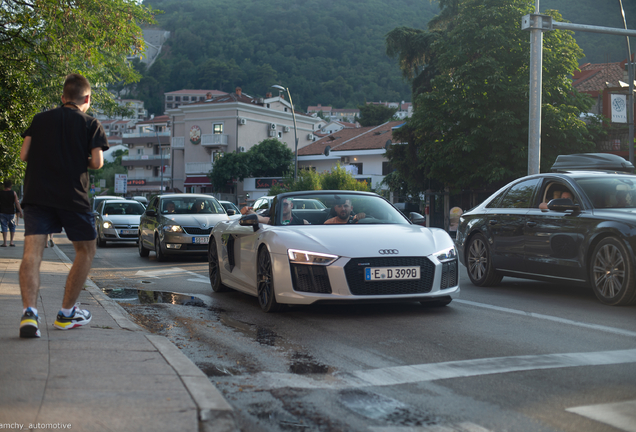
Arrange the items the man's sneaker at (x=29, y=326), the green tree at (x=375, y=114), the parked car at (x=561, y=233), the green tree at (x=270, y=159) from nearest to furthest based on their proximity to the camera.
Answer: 1. the man's sneaker at (x=29, y=326)
2. the parked car at (x=561, y=233)
3. the green tree at (x=270, y=159)
4. the green tree at (x=375, y=114)

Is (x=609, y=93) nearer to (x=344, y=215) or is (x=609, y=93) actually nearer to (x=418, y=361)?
(x=344, y=215)

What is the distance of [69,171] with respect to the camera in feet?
16.9

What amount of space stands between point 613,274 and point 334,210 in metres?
3.22

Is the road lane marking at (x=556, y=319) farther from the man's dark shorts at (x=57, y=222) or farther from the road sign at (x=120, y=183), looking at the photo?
the road sign at (x=120, y=183)

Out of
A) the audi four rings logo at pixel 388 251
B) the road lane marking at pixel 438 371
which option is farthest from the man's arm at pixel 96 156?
the audi four rings logo at pixel 388 251

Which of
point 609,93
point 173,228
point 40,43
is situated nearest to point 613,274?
point 173,228

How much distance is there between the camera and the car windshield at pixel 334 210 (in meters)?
7.97

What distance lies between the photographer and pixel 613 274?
7516 mm

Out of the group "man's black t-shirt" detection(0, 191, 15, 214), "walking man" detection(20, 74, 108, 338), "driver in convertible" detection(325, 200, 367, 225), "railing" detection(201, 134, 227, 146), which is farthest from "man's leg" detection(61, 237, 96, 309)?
"railing" detection(201, 134, 227, 146)

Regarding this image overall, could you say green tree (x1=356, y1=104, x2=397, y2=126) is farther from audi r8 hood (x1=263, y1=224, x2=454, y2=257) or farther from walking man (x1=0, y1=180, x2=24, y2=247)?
audi r8 hood (x1=263, y1=224, x2=454, y2=257)

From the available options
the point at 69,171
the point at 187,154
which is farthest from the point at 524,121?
the point at 187,154

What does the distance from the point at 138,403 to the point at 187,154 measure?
85368 mm

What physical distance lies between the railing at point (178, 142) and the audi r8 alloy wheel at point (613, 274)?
83015mm

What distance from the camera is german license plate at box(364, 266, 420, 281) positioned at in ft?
21.8
